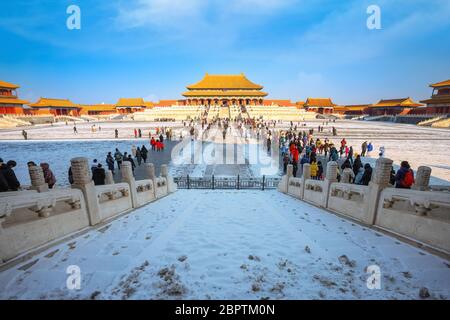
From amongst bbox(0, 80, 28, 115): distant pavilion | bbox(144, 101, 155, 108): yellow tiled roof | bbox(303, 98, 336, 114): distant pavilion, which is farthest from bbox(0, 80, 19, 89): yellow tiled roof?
bbox(303, 98, 336, 114): distant pavilion

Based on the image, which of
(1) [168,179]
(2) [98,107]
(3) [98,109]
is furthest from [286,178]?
(2) [98,107]

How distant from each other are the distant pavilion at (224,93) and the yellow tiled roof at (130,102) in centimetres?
1861

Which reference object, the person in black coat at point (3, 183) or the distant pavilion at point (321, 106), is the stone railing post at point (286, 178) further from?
the distant pavilion at point (321, 106)

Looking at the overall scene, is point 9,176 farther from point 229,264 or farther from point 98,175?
point 229,264

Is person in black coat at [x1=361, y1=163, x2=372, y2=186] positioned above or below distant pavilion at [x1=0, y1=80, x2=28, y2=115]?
below

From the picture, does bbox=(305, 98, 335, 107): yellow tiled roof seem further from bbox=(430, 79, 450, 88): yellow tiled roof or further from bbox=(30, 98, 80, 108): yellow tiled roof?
bbox=(30, 98, 80, 108): yellow tiled roof

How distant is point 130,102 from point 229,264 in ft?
261

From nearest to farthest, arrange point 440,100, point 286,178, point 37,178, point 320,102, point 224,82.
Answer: point 37,178
point 286,178
point 440,100
point 224,82
point 320,102

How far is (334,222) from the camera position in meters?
5.22

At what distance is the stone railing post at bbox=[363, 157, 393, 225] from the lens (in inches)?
176

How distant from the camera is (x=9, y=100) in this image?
48.1 metres

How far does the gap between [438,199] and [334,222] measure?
2.02 metres

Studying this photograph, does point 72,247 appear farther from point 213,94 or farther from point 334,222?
point 213,94

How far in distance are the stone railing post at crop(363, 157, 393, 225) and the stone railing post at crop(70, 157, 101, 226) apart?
5883mm
